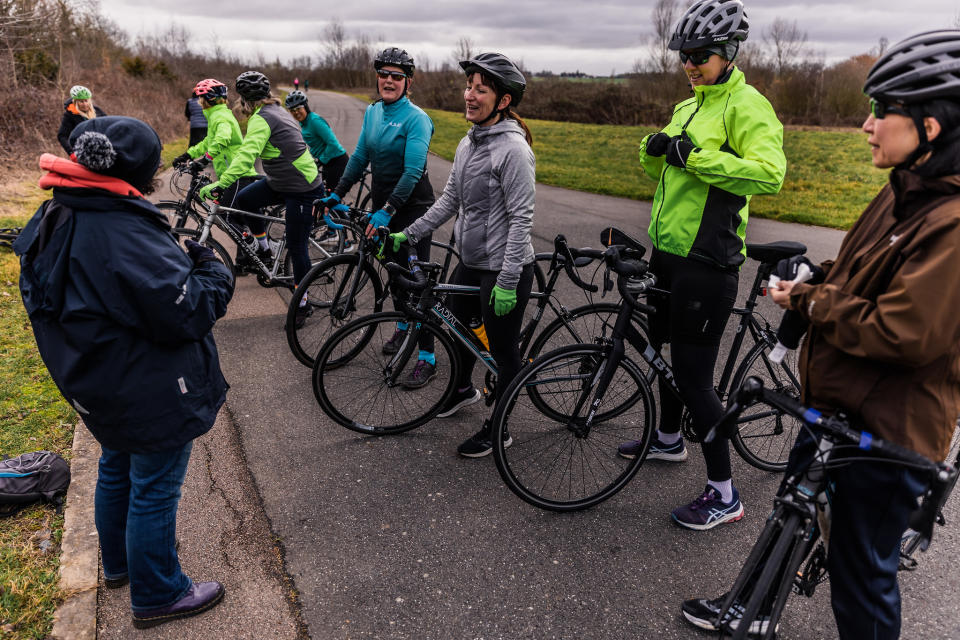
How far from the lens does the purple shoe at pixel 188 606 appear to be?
2510mm

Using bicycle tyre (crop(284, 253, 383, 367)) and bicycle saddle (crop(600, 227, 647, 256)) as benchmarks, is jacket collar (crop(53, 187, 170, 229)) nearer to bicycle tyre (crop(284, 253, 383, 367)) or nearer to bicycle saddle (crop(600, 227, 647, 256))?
bicycle saddle (crop(600, 227, 647, 256))

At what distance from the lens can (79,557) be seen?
9.37 ft

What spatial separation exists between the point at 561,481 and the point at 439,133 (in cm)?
2512

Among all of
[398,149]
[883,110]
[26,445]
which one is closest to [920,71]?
[883,110]

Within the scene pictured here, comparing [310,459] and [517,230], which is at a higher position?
[517,230]

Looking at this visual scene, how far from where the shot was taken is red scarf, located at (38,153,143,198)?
1.99 metres

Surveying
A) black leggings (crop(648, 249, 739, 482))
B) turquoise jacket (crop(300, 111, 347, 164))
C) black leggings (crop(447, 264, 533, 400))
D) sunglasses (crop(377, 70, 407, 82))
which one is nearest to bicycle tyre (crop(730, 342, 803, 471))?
black leggings (crop(648, 249, 739, 482))

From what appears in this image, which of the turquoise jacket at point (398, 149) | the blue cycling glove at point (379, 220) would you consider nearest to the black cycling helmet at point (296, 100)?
the turquoise jacket at point (398, 149)

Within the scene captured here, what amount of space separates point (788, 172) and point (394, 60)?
14841 mm

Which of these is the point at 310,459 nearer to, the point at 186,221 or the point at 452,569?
the point at 452,569

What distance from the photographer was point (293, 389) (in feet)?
15.4

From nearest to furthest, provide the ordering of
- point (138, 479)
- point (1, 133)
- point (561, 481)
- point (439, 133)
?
point (138, 479) → point (561, 481) → point (1, 133) → point (439, 133)

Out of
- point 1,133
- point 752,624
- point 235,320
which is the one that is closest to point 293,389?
point 235,320

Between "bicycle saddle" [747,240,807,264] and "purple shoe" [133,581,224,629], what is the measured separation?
111 inches
